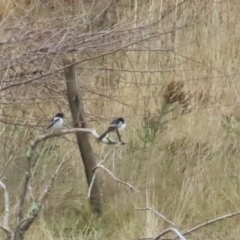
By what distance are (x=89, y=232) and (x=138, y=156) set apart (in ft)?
2.13

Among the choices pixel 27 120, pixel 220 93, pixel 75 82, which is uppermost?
pixel 75 82

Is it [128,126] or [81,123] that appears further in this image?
[128,126]

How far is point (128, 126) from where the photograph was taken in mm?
4695

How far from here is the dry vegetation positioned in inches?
148

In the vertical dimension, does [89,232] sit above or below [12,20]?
below

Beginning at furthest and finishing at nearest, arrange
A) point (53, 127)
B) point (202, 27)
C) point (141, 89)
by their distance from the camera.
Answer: point (202, 27)
point (141, 89)
point (53, 127)

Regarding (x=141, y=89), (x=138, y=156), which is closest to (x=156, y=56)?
(x=141, y=89)

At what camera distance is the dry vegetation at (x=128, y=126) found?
3.75m

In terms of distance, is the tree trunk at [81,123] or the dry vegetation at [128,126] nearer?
the dry vegetation at [128,126]

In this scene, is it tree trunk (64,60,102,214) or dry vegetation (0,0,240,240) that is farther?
tree trunk (64,60,102,214)

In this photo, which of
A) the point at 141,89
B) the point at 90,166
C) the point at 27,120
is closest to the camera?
the point at 90,166

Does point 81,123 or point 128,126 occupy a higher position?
point 81,123

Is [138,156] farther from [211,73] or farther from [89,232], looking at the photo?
[211,73]

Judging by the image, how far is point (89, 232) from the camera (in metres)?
3.77
